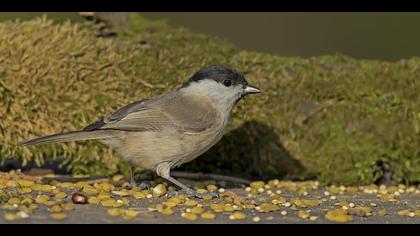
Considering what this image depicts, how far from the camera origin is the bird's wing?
484 cm

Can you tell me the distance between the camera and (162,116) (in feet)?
16.1

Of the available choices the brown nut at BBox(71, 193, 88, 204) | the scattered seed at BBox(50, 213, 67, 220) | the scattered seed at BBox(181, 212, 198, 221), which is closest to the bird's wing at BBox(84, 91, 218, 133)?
the brown nut at BBox(71, 193, 88, 204)

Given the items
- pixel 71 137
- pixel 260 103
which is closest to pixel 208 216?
pixel 71 137

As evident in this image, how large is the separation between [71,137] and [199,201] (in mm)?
875

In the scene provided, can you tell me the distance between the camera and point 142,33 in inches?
242

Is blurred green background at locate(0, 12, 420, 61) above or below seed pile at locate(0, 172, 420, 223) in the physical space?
above

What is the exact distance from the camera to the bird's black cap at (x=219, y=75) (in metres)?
5.07

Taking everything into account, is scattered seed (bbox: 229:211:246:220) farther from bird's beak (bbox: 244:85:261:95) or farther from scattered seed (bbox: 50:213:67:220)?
bird's beak (bbox: 244:85:261:95)

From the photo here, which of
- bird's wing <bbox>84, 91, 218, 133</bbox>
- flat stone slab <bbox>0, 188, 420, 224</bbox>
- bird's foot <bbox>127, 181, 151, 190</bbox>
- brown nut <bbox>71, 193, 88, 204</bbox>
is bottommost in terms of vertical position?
flat stone slab <bbox>0, 188, 420, 224</bbox>

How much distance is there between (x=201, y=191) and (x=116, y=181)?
82 centimetres

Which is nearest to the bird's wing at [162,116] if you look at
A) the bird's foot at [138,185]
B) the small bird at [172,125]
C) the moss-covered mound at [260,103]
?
the small bird at [172,125]

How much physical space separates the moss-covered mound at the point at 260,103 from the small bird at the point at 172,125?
0.47 meters

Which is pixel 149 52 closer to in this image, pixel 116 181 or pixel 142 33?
pixel 142 33

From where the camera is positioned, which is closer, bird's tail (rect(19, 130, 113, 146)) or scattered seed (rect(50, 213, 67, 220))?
scattered seed (rect(50, 213, 67, 220))
